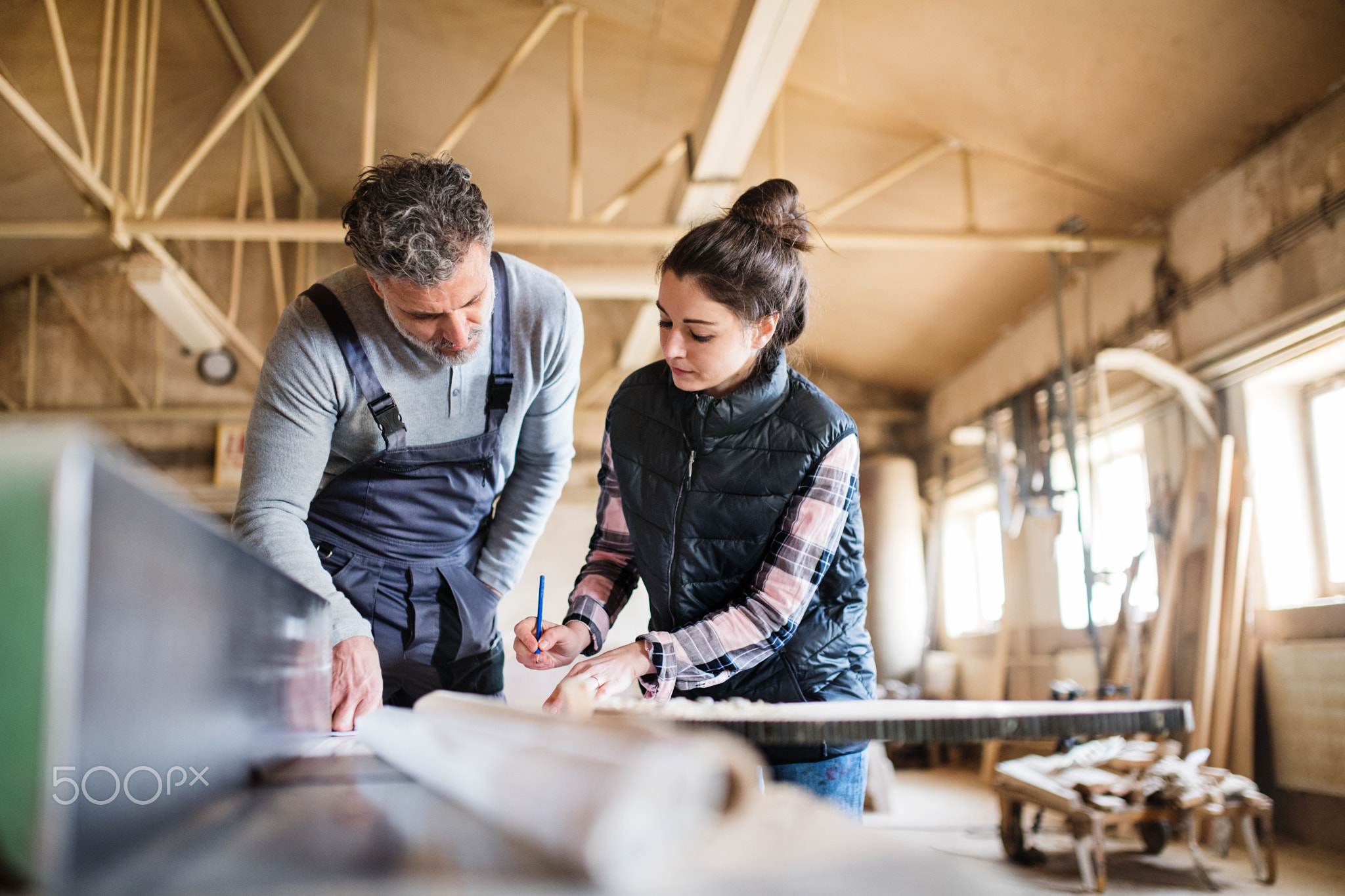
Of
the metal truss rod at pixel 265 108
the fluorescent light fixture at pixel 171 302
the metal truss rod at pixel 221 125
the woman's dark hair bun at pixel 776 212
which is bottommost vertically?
the woman's dark hair bun at pixel 776 212

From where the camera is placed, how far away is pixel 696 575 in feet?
5.35

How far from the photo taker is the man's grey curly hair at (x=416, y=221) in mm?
1708

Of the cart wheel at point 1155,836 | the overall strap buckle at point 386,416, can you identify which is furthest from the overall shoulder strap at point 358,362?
the cart wheel at point 1155,836

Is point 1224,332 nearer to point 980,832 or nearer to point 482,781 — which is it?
point 980,832

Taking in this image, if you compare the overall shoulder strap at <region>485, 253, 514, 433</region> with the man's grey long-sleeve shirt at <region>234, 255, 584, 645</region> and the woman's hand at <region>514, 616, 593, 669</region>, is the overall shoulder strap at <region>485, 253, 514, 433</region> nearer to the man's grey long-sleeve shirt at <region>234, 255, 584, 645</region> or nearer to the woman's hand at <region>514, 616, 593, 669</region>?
the man's grey long-sleeve shirt at <region>234, 255, 584, 645</region>

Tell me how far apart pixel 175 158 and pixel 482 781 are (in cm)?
924

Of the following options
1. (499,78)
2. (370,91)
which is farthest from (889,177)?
(370,91)

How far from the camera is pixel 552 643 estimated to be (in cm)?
167

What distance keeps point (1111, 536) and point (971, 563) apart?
2.86 m

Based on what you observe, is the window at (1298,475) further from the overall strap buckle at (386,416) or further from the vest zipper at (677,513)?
the overall strap buckle at (386,416)

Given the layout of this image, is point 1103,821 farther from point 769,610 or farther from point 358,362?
point 358,362

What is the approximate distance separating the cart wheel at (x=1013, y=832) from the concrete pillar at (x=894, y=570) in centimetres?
→ 420

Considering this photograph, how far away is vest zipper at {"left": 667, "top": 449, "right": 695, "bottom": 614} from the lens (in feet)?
5.36

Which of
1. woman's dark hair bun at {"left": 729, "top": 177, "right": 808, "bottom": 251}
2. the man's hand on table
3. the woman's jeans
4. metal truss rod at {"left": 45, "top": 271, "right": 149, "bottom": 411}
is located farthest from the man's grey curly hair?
metal truss rod at {"left": 45, "top": 271, "right": 149, "bottom": 411}
